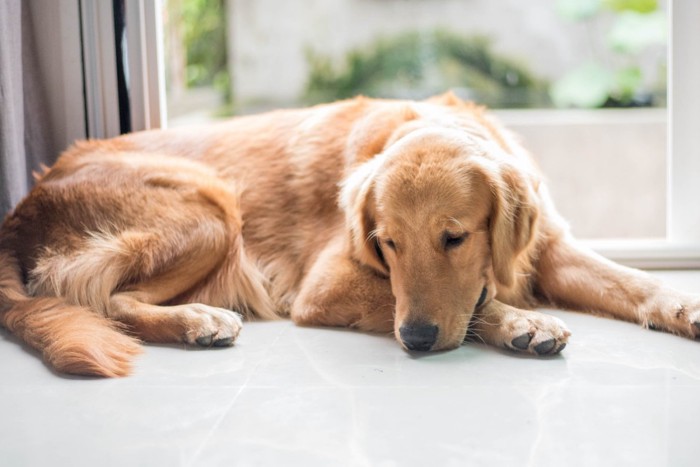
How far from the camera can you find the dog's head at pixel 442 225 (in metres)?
2.04

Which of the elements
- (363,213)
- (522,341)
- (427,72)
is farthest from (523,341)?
(427,72)

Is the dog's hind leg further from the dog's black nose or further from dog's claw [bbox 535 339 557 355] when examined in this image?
the dog's black nose

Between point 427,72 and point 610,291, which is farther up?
point 427,72

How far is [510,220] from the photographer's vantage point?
2.16 metres

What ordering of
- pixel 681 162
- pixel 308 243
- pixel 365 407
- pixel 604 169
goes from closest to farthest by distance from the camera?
pixel 365 407 → pixel 308 243 → pixel 681 162 → pixel 604 169

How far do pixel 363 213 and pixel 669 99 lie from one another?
5.11 feet

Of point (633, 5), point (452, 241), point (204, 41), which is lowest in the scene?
point (452, 241)

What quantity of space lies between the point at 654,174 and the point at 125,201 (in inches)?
214

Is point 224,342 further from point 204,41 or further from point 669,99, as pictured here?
point 204,41

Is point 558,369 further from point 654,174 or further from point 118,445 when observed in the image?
point 654,174

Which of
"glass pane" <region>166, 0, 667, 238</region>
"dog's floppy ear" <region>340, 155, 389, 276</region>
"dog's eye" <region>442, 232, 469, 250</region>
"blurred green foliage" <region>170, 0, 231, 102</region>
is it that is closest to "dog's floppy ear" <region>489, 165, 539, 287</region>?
"dog's eye" <region>442, 232, 469, 250</region>

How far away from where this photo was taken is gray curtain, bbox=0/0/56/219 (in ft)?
8.47

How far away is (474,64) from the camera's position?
851 cm

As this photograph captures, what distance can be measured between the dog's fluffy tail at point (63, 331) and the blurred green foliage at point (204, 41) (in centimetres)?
679
